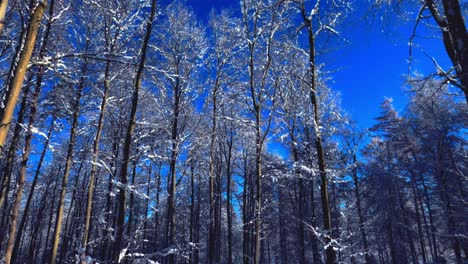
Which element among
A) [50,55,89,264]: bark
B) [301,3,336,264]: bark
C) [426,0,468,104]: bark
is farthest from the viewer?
[50,55,89,264]: bark

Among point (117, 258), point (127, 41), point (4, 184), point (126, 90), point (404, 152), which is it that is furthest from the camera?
point (404, 152)

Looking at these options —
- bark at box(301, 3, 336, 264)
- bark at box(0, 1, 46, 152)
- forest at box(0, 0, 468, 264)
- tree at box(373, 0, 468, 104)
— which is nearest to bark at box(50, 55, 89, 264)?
forest at box(0, 0, 468, 264)

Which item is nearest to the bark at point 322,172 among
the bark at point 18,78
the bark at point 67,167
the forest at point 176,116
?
the forest at point 176,116

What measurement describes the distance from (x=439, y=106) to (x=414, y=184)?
29.0 feet

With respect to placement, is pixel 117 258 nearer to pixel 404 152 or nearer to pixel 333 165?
pixel 333 165

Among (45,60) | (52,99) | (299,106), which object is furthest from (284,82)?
(45,60)

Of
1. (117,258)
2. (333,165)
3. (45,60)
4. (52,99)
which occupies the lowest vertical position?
(117,258)

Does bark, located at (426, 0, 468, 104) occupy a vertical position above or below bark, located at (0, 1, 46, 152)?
above

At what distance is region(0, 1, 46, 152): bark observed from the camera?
2.61 meters

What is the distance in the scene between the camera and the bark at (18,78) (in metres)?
2.61

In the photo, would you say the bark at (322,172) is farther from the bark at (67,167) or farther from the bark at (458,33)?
the bark at (67,167)

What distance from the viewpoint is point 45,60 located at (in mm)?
3438

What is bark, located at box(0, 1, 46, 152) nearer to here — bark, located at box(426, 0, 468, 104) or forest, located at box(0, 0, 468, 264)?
forest, located at box(0, 0, 468, 264)

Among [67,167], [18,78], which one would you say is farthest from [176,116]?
[18,78]
